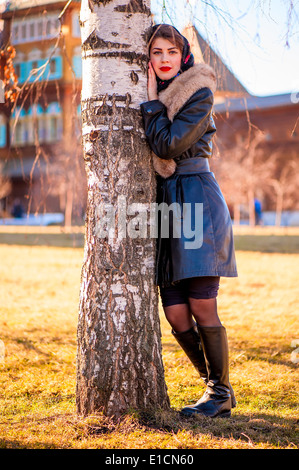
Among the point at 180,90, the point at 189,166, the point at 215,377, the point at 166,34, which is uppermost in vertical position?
the point at 166,34

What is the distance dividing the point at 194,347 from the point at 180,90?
1455 mm

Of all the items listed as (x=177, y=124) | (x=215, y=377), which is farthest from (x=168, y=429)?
(x=177, y=124)

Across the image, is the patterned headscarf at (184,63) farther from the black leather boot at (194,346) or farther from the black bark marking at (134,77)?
the black leather boot at (194,346)

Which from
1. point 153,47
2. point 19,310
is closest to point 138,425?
point 153,47

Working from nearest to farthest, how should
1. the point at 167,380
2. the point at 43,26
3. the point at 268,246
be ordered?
the point at 167,380
the point at 43,26
the point at 268,246

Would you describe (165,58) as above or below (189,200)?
above

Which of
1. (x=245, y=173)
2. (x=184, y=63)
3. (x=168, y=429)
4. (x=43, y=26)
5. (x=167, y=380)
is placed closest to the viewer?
(x=168, y=429)

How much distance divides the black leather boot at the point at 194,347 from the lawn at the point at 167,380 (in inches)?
10.7

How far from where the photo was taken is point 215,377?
280 cm

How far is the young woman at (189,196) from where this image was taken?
259 centimetres

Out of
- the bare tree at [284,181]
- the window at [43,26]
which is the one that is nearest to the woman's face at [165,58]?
the window at [43,26]

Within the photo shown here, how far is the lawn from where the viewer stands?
7.89 ft

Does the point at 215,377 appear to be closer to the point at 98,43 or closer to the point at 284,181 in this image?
the point at 98,43
